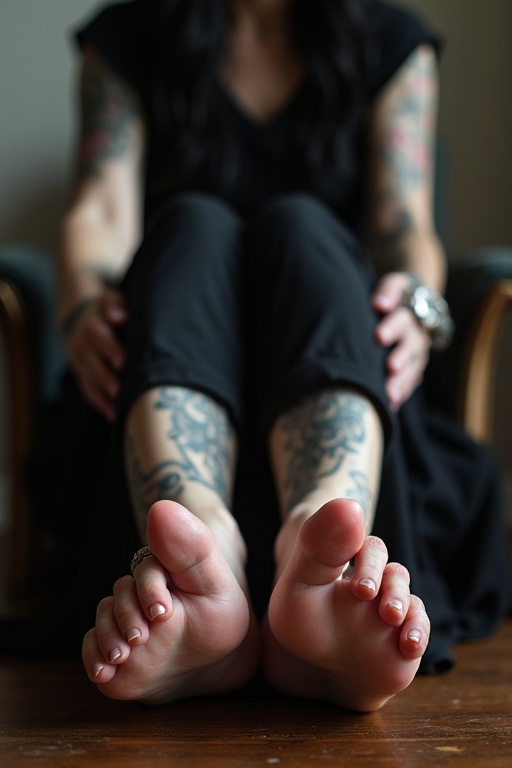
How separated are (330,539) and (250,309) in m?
0.43

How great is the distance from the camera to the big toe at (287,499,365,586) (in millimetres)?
513

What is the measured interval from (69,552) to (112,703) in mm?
410

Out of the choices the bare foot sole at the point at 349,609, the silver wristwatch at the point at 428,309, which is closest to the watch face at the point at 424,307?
the silver wristwatch at the point at 428,309

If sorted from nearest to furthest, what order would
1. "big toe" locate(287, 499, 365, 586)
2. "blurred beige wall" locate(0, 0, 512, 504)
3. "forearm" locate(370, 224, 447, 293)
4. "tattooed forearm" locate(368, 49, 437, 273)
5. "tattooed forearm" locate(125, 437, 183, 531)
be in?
1. "big toe" locate(287, 499, 365, 586)
2. "tattooed forearm" locate(125, 437, 183, 531)
3. "forearm" locate(370, 224, 447, 293)
4. "tattooed forearm" locate(368, 49, 437, 273)
5. "blurred beige wall" locate(0, 0, 512, 504)

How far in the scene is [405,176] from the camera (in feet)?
4.15

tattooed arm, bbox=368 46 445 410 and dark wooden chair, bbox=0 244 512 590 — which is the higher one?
tattooed arm, bbox=368 46 445 410

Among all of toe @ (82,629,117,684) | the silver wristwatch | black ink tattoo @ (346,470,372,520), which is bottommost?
the silver wristwatch

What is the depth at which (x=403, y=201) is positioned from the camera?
124 centimetres

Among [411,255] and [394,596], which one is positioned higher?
[394,596]

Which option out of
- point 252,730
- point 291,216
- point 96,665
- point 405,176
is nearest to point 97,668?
point 96,665

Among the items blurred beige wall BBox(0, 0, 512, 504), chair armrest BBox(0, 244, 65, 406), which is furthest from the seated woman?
blurred beige wall BBox(0, 0, 512, 504)

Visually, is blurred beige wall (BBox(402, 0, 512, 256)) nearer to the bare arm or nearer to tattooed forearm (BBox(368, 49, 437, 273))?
tattooed forearm (BBox(368, 49, 437, 273))

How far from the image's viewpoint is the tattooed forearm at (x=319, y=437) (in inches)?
27.4

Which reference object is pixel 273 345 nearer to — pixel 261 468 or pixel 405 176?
pixel 261 468
